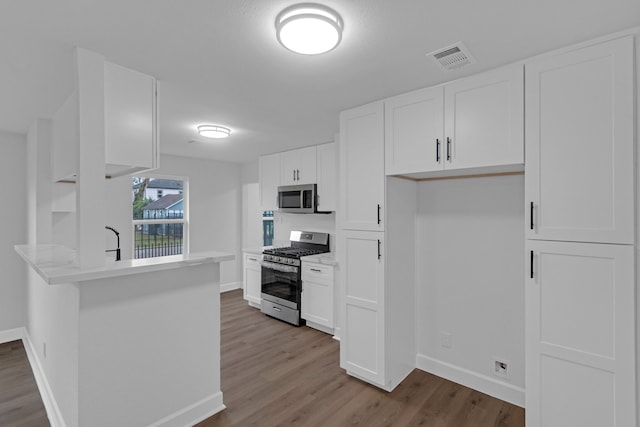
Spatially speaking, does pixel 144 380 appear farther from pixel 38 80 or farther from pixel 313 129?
pixel 313 129

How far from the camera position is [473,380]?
109 inches

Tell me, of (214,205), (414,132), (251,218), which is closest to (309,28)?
(414,132)

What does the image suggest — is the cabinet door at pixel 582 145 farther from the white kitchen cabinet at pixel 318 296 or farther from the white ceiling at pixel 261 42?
the white kitchen cabinet at pixel 318 296

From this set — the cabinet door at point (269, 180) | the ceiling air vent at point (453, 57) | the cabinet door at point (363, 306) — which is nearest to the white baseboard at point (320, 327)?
the cabinet door at point (363, 306)

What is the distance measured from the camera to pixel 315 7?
1487 millimetres

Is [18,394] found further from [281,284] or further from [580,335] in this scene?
[580,335]

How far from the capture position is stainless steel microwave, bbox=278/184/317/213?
4.42 m

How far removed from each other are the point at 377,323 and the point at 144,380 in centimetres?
177

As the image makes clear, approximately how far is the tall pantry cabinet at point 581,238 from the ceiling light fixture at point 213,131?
291 centimetres

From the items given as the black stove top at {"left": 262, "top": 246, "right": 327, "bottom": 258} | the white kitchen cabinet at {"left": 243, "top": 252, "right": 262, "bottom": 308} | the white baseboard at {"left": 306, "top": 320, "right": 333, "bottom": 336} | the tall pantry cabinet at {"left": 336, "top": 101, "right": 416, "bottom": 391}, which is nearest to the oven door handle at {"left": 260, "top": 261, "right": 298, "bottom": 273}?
the black stove top at {"left": 262, "top": 246, "right": 327, "bottom": 258}

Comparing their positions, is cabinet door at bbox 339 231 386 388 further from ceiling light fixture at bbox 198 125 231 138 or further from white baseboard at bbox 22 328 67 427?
white baseboard at bbox 22 328 67 427

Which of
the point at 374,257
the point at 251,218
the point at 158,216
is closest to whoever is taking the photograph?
the point at 374,257

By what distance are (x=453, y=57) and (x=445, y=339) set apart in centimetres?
237

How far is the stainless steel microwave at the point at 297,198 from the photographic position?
14.5ft
